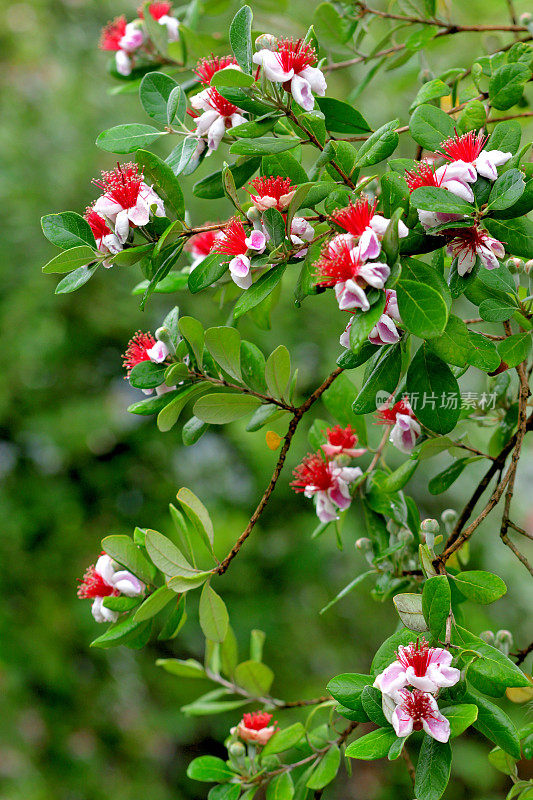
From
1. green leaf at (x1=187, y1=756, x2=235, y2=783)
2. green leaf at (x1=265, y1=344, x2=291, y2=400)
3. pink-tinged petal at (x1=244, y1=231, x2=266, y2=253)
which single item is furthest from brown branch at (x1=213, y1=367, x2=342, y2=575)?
green leaf at (x1=187, y1=756, x2=235, y2=783)

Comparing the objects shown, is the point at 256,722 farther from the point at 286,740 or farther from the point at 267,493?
the point at 267,493

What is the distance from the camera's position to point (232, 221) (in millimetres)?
517

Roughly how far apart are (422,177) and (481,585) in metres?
0.31

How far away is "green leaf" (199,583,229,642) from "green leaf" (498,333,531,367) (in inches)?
12.2

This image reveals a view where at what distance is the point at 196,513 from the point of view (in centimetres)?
62

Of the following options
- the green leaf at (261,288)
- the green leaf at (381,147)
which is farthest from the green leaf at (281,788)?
the green leaf at (381,147)

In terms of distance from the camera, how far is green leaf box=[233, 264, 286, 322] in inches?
19.9

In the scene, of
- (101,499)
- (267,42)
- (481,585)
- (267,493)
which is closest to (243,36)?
(267,42)

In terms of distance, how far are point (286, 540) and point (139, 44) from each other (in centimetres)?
155

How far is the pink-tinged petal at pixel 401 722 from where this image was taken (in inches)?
16.4

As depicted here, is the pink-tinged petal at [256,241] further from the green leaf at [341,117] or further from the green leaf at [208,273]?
the green leaf at [341,117]

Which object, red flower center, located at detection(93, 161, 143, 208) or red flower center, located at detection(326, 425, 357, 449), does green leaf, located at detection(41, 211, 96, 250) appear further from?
red flower center, located at detection(326, 425, 357, 449)

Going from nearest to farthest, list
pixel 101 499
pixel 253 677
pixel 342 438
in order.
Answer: pixel 342 438 → pixel 253 677 → pixel 101 499

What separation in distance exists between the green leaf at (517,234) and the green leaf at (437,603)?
0.22 meters
